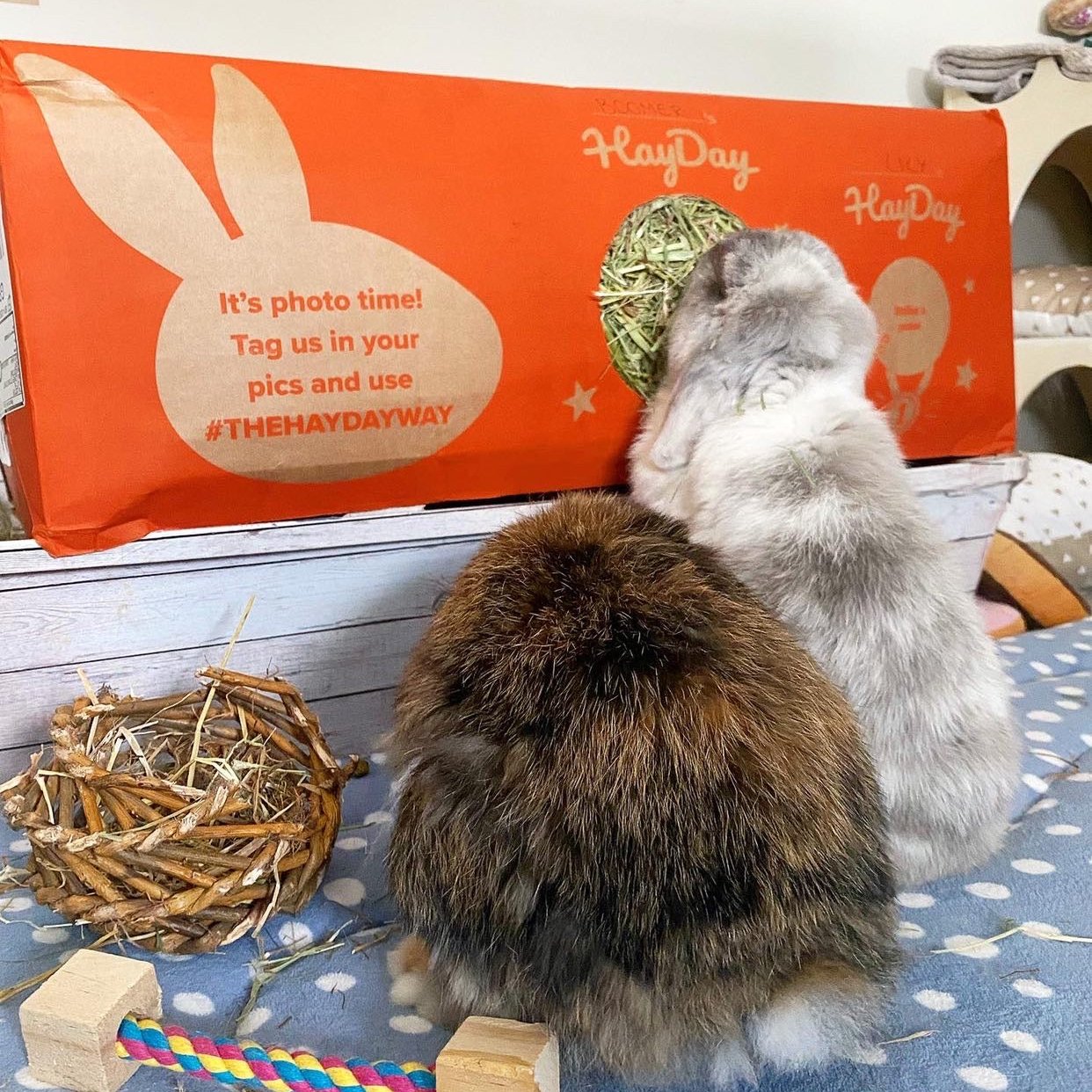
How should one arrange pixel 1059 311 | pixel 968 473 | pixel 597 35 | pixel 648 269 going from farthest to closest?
pixel 1059 311, pixel 597 35, pixel 968 473, pixel 648 269

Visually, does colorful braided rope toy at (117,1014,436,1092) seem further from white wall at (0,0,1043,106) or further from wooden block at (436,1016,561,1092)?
white wall at (0,0,1043,106)

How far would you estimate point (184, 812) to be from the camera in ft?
2.46

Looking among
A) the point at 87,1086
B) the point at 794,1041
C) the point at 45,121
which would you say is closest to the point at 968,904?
the point at 794,1041

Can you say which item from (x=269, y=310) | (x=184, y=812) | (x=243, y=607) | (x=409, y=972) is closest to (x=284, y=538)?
(x=243, y=607)

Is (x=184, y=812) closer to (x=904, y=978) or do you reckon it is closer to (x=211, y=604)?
(x=211, y=604)

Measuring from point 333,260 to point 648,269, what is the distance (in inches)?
14.7

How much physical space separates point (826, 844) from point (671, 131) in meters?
0.88

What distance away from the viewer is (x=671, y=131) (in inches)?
45.7

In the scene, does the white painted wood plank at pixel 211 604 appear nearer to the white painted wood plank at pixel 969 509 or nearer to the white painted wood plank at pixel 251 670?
the white painted wood plank at pixel 251 670

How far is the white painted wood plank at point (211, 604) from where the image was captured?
38.7 inches

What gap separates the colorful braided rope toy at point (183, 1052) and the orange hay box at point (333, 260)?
447mm

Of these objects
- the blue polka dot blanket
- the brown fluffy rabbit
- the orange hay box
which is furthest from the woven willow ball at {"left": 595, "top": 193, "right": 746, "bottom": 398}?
the blue polka dot blanket

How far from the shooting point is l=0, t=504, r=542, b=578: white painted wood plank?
37.6 inches

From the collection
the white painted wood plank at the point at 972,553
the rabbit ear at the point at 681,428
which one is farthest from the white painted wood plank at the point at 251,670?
the white painted wood plank at the point at 972,553
